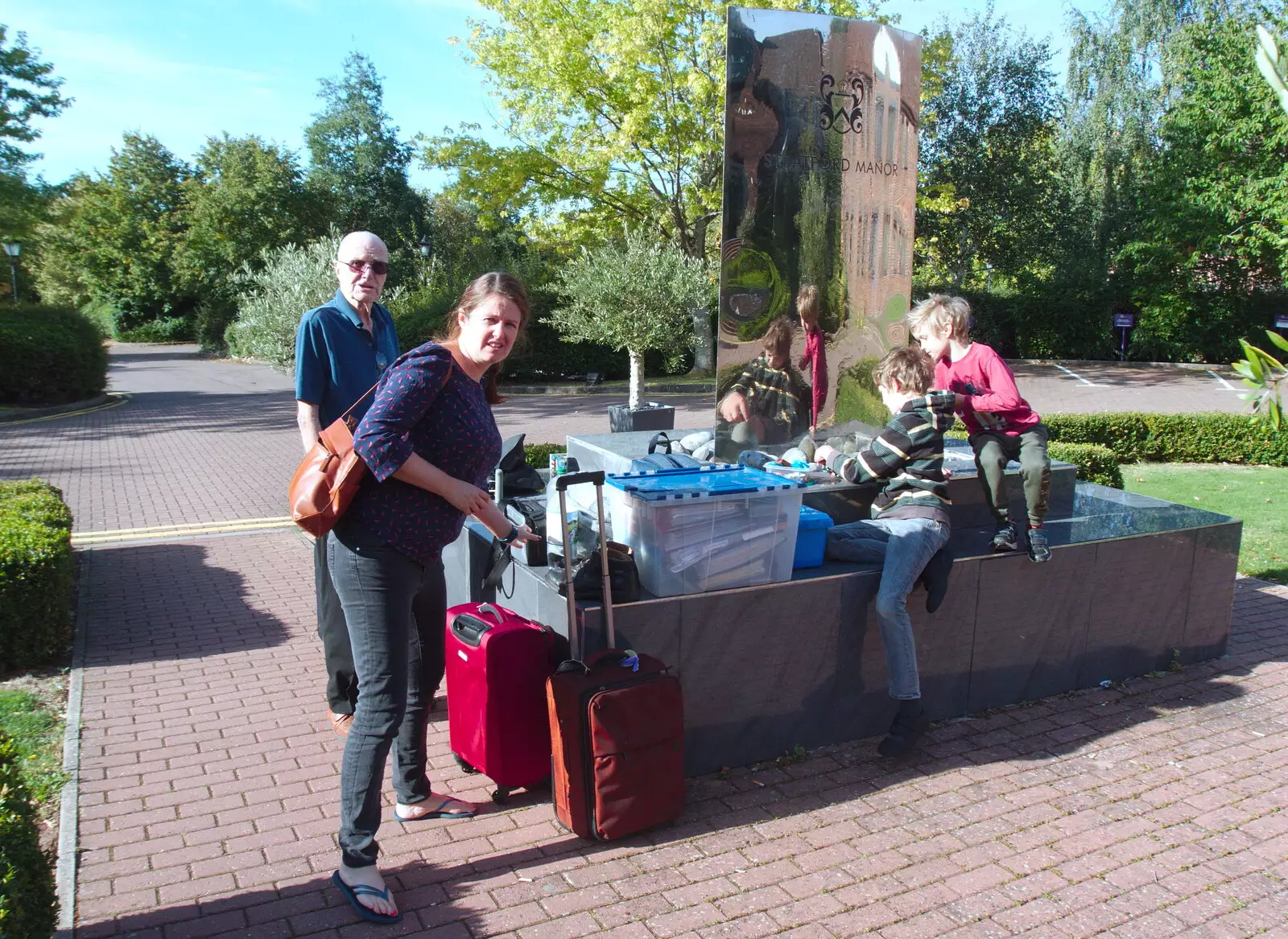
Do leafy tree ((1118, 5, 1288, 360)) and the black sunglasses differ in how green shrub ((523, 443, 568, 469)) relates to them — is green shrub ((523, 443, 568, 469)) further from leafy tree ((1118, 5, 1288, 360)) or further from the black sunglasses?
leafy tree ((1118, 5, 1288, 360))

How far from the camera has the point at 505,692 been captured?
11.8ft

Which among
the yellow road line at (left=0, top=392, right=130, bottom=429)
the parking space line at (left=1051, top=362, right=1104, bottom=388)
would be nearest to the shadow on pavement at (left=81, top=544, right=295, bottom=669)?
the yellow road line at (left=0, top=392, right=130, bottom=429)

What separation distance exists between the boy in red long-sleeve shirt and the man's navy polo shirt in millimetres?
2810

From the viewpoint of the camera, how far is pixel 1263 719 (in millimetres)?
4637

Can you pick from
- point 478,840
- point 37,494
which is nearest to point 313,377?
point 478,840

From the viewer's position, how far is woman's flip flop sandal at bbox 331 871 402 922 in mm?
2965

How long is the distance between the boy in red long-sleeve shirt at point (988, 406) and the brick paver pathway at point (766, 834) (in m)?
1.11

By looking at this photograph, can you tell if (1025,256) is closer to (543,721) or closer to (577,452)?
(577,452)

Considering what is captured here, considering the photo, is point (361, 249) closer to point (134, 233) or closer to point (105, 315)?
point (134, 233)

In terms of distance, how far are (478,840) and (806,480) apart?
8.46 ft

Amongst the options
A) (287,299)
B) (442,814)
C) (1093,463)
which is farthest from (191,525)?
(287,299)

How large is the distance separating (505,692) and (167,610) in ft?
12.0

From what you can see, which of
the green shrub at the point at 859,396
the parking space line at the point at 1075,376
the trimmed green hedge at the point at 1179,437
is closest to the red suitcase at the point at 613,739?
the green shrub at the point at 859,396

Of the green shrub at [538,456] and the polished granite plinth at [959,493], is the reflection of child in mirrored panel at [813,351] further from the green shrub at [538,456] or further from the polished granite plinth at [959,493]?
the green shrub at [538,456]
